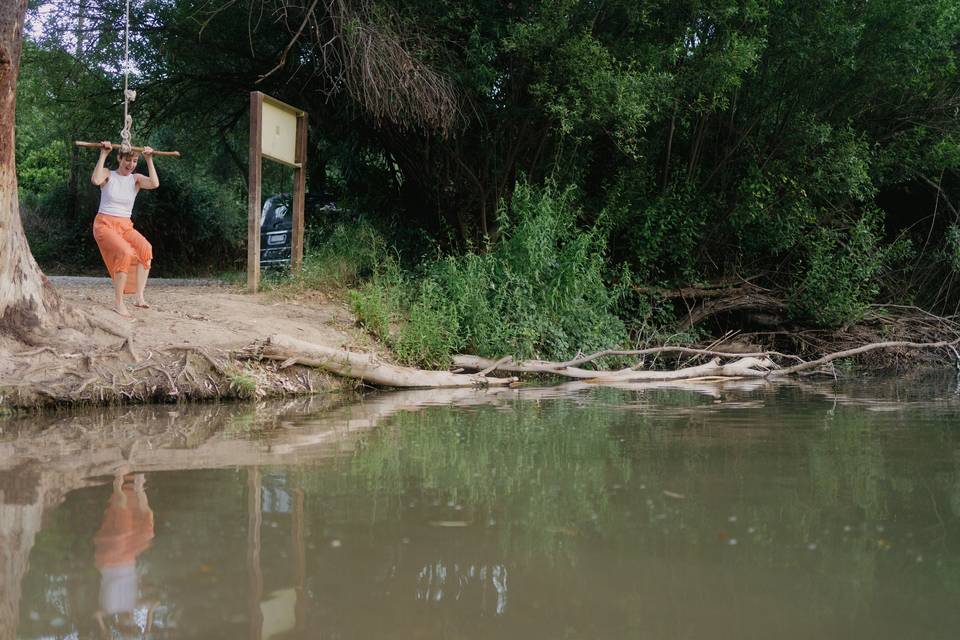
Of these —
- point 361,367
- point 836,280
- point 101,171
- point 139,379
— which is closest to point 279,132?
point 101,171

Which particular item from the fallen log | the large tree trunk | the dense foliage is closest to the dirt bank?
the fallen log

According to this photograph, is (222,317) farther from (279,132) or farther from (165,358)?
(279,132)

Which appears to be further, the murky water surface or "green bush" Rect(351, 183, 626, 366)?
"green bush" Rect(351, 183, 626, 366)

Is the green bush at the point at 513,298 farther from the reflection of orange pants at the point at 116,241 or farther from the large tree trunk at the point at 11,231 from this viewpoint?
the large tree trunk at the point at 11,231

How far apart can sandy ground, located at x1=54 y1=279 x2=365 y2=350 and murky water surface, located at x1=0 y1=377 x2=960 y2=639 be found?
2.33m

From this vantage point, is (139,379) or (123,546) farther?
(139,379)

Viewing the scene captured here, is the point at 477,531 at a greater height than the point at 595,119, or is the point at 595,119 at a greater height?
the point at 595,119

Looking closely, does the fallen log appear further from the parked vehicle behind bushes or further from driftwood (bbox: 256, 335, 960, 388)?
the parked vehicle behind bushes

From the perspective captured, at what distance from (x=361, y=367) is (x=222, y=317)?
182cm

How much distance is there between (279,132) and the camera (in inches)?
492

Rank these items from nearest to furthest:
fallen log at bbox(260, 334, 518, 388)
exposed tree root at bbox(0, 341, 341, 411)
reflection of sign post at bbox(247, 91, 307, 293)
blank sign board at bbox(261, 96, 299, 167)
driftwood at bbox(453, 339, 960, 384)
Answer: exposed tree root at bbox(0, 341, 341, 411)
fallen log at bbox(260, 334, 518, 388)
driftwood at bbox(453, 339, 960, 384)
reflection of sign post at bbox(247, 91, 307, 293)
blank sign board at bbox(261, 96, 299, 167)

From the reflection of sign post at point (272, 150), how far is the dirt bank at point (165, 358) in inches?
52.5

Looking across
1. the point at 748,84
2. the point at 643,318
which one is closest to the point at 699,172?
the point at 748,84

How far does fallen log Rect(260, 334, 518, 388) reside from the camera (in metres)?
9.26
